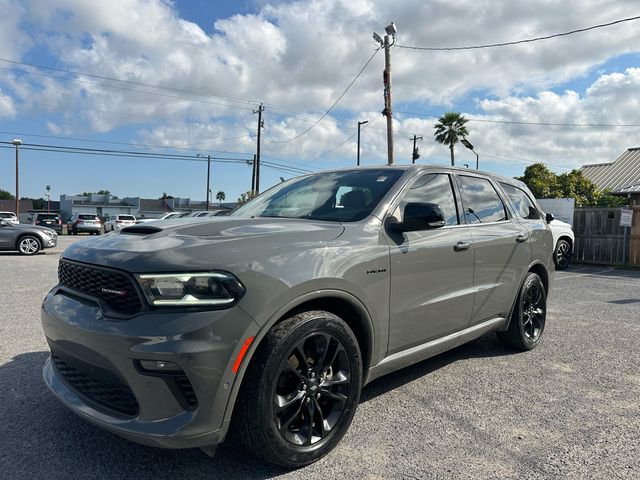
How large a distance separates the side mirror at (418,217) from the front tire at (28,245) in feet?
48.1

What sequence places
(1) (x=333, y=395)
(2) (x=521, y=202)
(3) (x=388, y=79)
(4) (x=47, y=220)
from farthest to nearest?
(4) (x=47, y=220) < (3) (x=388, y=79) < (2) (x=521, y=202) < (1) (x=333, y=395)

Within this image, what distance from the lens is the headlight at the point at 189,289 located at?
226 centimetres

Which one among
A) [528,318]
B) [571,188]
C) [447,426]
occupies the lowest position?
[447,426]

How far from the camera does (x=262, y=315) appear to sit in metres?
2.35

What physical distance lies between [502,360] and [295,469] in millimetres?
2719

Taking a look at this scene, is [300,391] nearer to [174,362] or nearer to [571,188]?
[174,362]

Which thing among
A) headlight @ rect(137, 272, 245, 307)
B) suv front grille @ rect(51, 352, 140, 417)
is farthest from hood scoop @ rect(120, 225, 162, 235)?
suv front grille @ rect(51, 352, 140, 417)

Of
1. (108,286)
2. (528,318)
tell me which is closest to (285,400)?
(108,286)

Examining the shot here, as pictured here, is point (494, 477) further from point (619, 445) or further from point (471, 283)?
point (471, 283)

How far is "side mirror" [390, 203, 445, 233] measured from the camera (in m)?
3.08

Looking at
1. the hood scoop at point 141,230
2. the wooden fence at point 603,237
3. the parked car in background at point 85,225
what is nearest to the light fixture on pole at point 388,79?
the wooden fence at point 603,237

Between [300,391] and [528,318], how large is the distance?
3.18m

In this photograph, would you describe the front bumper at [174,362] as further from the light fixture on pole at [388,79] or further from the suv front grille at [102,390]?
the light fixture on pole at [388,79]

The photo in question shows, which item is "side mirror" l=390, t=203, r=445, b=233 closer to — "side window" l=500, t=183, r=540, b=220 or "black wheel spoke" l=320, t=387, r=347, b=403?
"black wheel spoke" l=320, t=387, r=347, b=403
